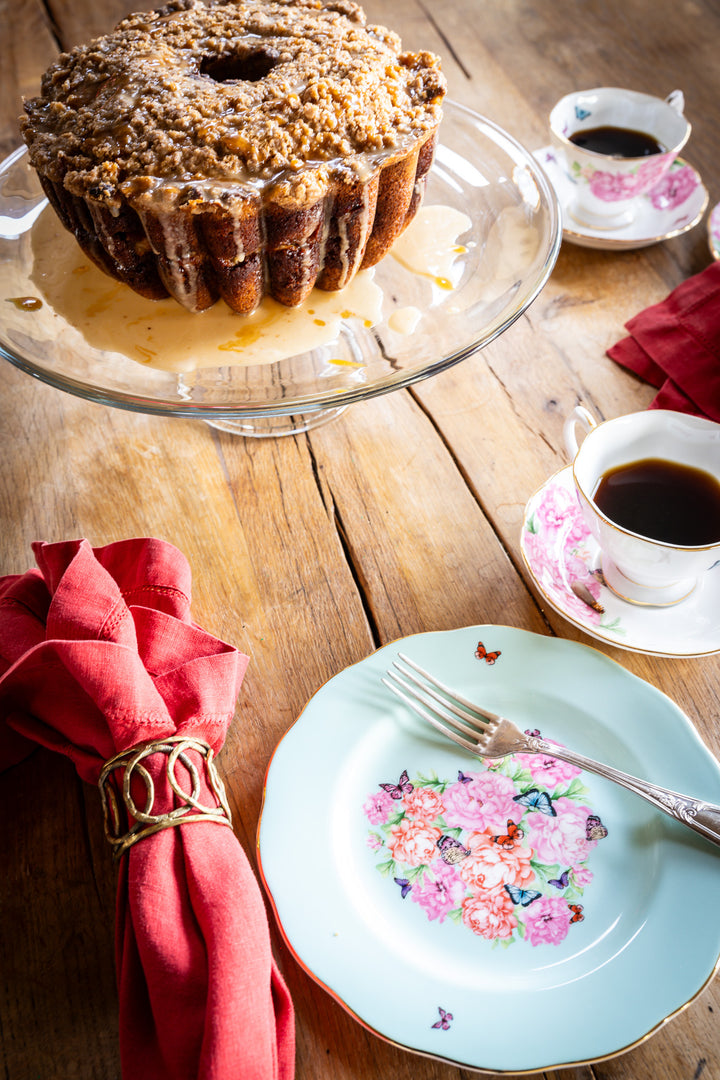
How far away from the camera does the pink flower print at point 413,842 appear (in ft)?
2.24

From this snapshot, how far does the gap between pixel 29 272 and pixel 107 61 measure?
0.26 meters

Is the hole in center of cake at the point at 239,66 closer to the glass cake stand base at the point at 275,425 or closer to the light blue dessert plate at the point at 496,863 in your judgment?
the glass cake stand base at the point at 275,425

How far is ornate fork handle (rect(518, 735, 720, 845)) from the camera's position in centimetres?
66

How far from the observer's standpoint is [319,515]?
38.1 inches

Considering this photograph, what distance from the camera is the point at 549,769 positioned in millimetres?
728

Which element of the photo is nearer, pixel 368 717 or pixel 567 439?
pixel 368 717

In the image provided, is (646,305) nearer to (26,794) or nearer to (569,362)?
(569,362)

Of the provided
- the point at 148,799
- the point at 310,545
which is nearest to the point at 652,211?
the point at 310,545

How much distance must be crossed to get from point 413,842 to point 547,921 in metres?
0.12

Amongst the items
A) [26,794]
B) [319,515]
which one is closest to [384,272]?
[319,515]

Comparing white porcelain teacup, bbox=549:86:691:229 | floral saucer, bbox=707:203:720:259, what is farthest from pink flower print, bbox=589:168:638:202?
floral saucer, bbox=707:203:720:259

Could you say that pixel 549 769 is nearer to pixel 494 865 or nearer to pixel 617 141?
pixel 494 865

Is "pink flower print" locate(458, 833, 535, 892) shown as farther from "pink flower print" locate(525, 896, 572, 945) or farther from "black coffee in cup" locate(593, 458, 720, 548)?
"black coffee in cup" locate(593, 458, 720, 548)

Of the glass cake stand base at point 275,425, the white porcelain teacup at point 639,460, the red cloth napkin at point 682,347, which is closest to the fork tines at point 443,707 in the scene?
the white porcelain teacup at point 639,460
